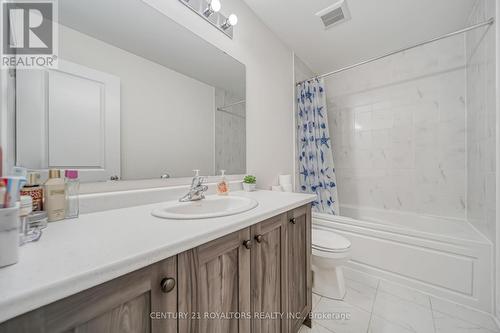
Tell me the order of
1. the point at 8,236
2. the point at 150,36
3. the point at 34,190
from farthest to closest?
the point at 150,36 → the point at 34,190 → the point at 8,236

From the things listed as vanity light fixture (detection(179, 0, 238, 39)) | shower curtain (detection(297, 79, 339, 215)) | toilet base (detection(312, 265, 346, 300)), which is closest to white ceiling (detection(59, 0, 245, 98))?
vanity light fixture (detection(179, 0, 238, 39))

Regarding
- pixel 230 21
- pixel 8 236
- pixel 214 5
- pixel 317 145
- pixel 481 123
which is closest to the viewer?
pixel 8 236

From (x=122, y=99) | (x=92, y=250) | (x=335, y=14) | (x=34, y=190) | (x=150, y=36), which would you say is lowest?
(x=92, y=250)

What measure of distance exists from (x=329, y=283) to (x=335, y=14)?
2.25 meters

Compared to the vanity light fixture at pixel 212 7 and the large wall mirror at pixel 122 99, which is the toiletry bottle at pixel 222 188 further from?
the vanity light fixture at pixel 212 7

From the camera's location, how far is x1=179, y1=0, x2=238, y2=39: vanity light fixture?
1167 millimetres

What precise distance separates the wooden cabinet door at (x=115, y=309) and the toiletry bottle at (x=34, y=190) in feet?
1.45

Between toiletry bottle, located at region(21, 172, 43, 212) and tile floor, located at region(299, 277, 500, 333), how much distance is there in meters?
1.50

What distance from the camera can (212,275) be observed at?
0.63 metres

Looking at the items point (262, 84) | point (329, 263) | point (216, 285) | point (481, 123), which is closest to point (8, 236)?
point (216, 285)

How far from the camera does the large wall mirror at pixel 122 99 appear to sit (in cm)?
71

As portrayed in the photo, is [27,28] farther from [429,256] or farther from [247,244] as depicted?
[429,256]

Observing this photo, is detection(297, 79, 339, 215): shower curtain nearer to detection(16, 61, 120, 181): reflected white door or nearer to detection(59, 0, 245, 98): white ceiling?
detection(59, 0, 245, 98): white ceiling

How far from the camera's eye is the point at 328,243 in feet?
4.92
